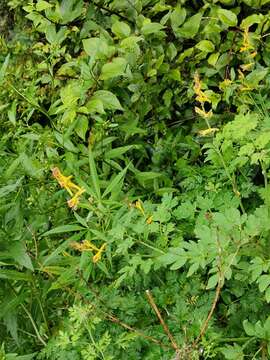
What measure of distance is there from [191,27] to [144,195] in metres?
0.78

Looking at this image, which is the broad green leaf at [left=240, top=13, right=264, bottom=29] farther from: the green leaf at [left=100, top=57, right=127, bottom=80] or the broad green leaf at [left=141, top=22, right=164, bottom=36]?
the green leaf at [left=100, top=57, right=127, bottom=80]

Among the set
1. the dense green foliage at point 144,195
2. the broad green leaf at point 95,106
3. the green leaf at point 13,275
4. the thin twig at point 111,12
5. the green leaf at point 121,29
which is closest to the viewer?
the dense green foliage at point 144,195

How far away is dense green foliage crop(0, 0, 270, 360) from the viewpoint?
A: 203 cm

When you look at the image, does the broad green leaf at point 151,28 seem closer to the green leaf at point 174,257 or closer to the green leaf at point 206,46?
the green leaf at point 206,46

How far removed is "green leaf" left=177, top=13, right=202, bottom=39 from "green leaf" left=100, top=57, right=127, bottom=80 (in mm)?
385

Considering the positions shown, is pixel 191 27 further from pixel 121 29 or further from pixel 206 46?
pixel 121 29

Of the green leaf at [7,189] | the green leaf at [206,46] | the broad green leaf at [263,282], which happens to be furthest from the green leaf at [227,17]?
the broad green leaf at [263,282]

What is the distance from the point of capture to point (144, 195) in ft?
8.94

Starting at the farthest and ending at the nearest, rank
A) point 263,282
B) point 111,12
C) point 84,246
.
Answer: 1. point 111,12
2. point 84,246
3. point 263,282

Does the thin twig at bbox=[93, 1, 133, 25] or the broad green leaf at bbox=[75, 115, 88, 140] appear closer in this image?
the broad green leaf at bbox=[75, 115, 88, 140]

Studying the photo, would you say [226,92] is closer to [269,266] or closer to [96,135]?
[96,135]

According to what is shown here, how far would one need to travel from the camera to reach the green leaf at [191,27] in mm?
2760

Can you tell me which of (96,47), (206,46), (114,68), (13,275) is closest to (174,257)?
(13,275)

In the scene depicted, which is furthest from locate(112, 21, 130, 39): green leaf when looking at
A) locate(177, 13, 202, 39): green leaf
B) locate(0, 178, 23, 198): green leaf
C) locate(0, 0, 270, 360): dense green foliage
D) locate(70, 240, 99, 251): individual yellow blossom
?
locate(70, 240, 99, 251): individual yellow blossom
